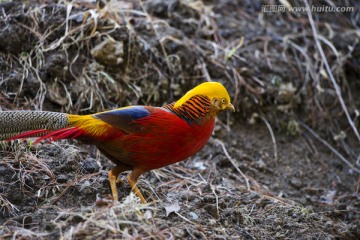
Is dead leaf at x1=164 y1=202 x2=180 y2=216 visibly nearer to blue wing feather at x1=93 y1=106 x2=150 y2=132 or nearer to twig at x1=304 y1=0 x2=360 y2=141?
blue wing feather at x1=93 y1=106 x2=150 y2=132

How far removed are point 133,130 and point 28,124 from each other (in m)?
0.64

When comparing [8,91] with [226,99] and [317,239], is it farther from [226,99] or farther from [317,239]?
[317,239]

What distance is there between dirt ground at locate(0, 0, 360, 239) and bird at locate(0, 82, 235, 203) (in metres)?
0.29

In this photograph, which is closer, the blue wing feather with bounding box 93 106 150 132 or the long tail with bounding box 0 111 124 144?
the long tail with bounding box 0 111 124 144

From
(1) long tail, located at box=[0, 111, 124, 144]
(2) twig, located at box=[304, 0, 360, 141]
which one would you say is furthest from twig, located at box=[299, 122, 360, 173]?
(1) long tail, located at box=[0, 111, 124, 144]

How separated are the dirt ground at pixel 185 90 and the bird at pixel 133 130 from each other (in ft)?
0.95

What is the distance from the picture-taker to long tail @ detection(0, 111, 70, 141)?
11.3 ft

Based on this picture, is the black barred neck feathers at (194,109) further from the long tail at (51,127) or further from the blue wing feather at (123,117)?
the long tail at (51,127)

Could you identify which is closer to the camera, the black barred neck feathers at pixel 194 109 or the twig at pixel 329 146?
the black barred neck feathers at pixel 194 109

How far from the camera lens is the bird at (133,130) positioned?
11.5 ft

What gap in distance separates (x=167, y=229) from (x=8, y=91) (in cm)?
235

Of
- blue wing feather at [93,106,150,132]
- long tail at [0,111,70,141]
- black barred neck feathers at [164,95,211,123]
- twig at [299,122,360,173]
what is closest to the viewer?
long tail at [0,111,70,141]
